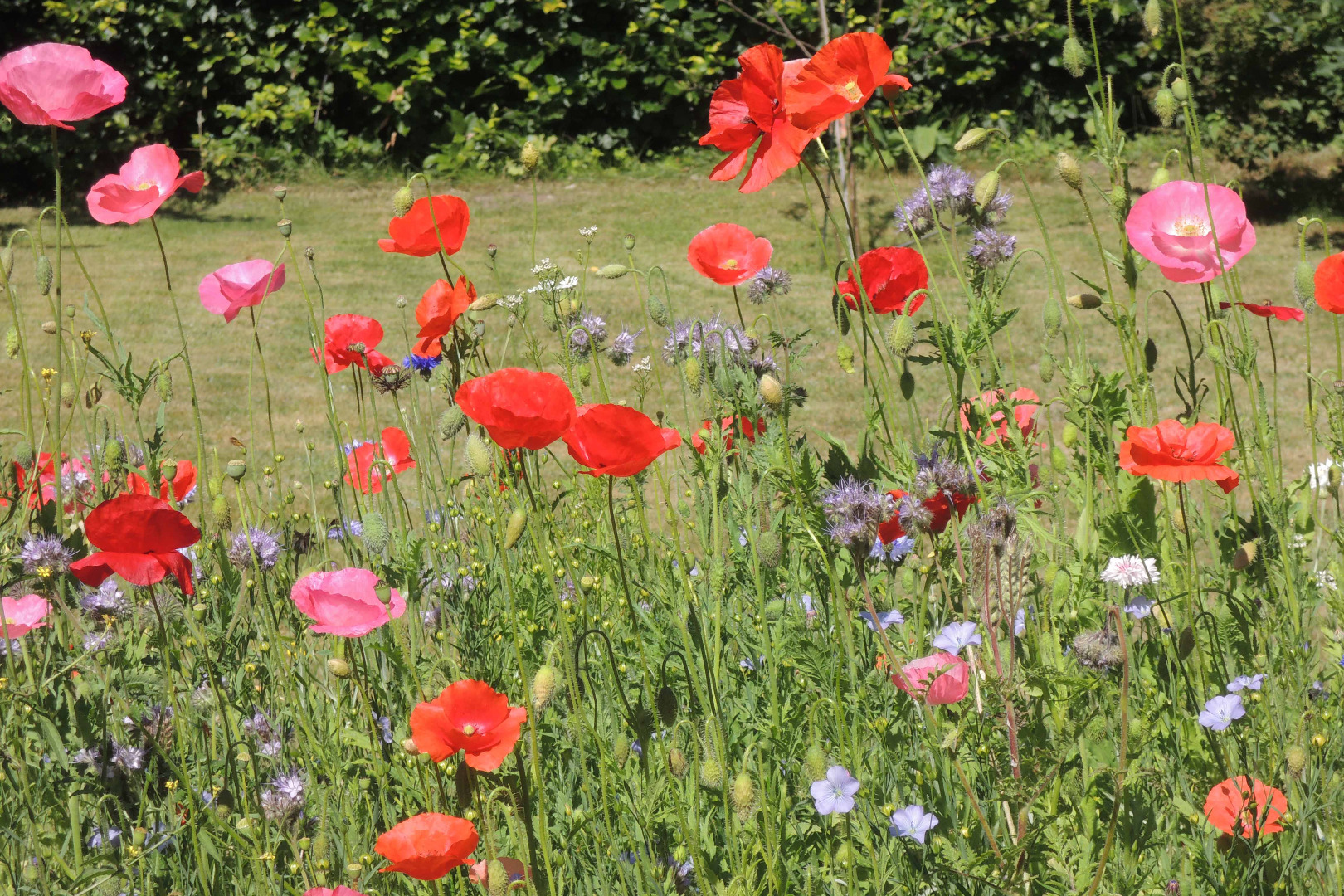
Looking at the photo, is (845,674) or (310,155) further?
(310,155)

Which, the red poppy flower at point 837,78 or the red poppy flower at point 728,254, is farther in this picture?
the red poppy flower at point 728,254

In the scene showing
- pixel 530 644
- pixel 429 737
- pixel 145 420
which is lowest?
pixel 145 420

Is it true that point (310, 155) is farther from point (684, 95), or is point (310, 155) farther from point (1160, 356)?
point (1160, 356)

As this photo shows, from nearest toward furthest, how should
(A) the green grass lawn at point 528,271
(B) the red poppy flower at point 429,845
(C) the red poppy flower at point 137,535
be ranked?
1. (B) the red poppy flower at point 429,845
2. (C) the red poppy flower at point 137,535
3. (A) the green grass lawn at point 528,271

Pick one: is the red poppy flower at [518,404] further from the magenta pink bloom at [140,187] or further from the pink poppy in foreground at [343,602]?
the magenta pink bloom at [140,187]

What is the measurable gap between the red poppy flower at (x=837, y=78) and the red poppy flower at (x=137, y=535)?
89cm

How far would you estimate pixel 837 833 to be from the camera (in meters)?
1.41

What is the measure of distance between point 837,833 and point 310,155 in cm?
901

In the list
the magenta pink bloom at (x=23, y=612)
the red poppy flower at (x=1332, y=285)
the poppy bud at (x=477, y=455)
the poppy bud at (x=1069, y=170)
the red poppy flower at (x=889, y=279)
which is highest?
the poppy bud at (x=1069, y=170)

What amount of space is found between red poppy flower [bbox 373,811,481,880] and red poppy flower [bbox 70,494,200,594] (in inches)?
18.3

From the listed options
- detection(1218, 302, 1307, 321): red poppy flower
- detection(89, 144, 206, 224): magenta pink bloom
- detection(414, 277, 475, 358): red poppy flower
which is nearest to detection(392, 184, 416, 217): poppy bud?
detection(414, 277, 475, 358): red poppy flower

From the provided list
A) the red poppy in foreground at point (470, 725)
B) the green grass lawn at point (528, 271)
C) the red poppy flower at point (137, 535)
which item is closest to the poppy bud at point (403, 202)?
the red poppy flower at point (137, 535)

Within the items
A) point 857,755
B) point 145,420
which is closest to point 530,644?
point 857,755

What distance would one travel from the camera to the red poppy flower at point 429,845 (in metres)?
1.08
